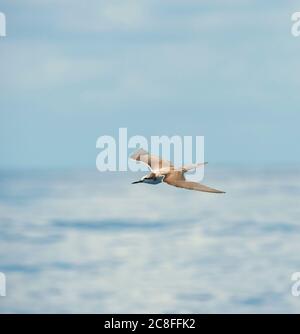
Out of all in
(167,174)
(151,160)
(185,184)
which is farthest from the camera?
(151,160)

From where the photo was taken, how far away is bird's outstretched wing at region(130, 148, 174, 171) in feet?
46.4

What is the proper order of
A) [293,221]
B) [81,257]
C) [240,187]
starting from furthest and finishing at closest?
[240,187]
[293,221]
[81,257]

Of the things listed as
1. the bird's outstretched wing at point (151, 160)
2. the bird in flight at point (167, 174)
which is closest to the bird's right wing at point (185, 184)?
the bird in flight at point (167, 174)

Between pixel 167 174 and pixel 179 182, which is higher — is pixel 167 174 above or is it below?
above

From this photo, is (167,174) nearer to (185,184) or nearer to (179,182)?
(179,182)

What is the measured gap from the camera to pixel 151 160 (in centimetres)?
1443

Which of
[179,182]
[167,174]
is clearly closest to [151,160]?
[167,174]

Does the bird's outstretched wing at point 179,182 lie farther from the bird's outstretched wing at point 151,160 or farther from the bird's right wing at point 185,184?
the bird's outstretched wing at point 151,160

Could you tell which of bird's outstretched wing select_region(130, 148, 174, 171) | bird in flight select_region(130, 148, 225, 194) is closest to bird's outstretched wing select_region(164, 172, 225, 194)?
bird in flight select_region(130, 148, 225, 194)

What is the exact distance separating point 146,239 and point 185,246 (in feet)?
8.03

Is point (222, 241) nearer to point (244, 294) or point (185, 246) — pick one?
A: point (185, 246)

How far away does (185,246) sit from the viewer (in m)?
22.8

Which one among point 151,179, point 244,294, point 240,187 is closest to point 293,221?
point 244,294
